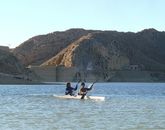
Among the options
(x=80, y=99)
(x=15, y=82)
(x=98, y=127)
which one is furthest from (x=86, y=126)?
(x=15, y=82)

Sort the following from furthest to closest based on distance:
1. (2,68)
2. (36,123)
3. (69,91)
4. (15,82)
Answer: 1. (2,68)
2. (15,82)
3. (69,91)
4. (36,123)

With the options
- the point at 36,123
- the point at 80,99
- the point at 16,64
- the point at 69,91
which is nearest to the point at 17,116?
the point at 36,123

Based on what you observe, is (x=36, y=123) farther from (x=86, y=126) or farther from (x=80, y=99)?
(x=80, y=99)

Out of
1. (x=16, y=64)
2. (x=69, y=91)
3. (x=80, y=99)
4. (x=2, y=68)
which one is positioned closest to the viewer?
(x=80, y=99)

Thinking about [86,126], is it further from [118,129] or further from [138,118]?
[138,118]

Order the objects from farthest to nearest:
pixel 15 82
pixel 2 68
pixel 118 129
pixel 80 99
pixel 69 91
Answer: pixel 2 68 < pixel 15 82 < pixel 69 91 < pixel 80 99 < pixel 118 129

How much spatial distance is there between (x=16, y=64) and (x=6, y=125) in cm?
16982

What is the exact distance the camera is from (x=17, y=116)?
3431 centimetres

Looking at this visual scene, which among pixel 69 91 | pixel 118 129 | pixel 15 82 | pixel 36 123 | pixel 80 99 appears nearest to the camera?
pixel 118 129

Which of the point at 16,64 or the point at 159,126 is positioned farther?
the point at 16,64

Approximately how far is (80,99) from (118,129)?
91.7 feet

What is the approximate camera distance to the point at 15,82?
167750 mm

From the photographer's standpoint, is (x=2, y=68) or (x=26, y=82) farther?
(x=2, y=68)

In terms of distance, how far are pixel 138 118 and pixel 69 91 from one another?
28.4m
